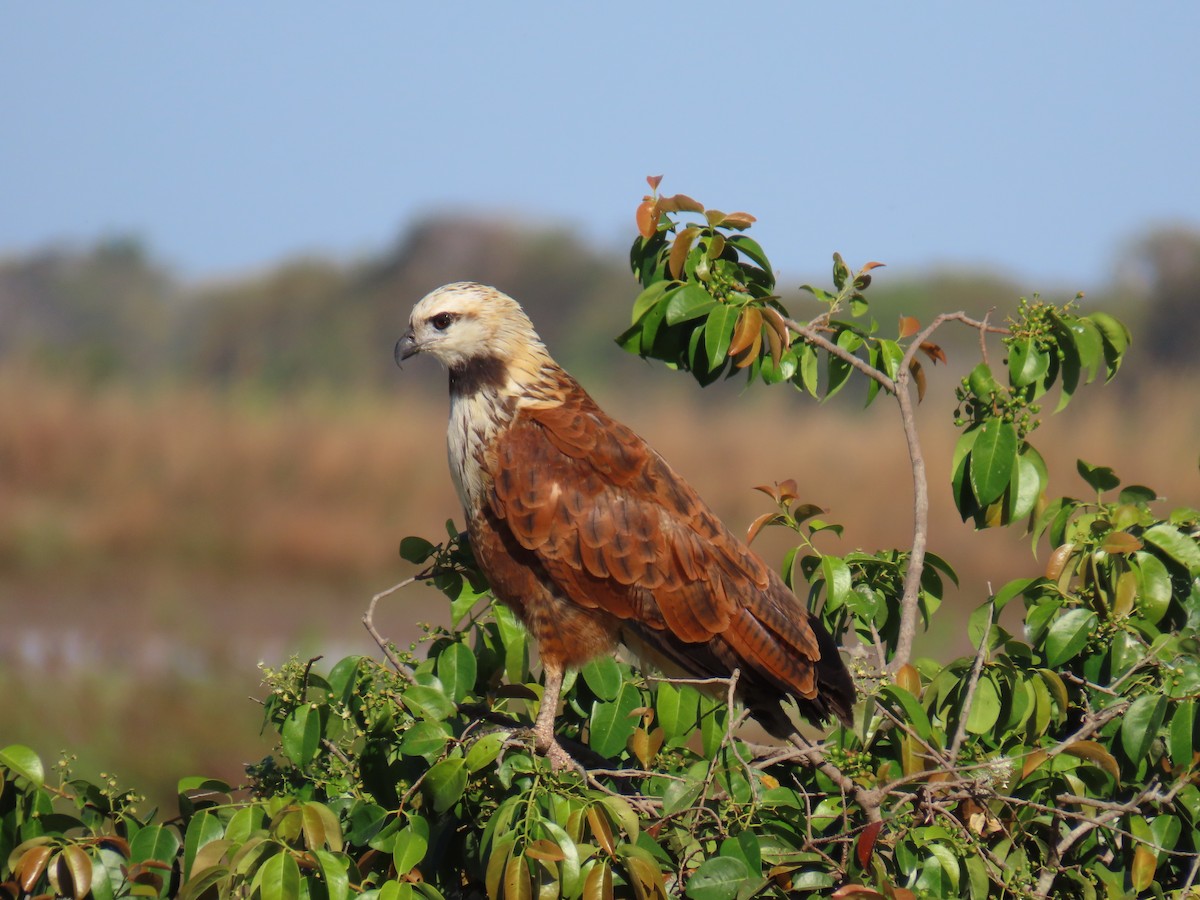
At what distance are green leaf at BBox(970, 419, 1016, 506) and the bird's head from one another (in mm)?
1147

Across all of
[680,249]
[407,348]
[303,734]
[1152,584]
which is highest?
[680,249]

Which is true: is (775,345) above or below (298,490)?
above

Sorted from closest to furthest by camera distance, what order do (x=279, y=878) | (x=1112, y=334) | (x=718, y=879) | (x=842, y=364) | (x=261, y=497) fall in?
1. (x=279, y=878)
2. (x=718, y=879)
3. (x=1112, y=334)
4. (x=842, y=364)
5. (x=261, y=497)

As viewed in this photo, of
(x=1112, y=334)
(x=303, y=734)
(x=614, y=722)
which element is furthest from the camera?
(x=1112, y=334)

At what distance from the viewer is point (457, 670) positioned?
2488mm

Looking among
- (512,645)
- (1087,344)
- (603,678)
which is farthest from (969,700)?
(512,645)

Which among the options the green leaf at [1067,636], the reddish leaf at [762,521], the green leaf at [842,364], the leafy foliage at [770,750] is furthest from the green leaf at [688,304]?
the green leaf at [1067,636]

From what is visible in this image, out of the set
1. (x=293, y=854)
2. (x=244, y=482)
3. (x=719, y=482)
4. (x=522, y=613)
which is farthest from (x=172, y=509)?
(x=293, y=854)

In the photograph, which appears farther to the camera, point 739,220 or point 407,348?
point 407,348

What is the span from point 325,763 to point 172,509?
388 inches

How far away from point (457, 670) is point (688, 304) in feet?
2.85

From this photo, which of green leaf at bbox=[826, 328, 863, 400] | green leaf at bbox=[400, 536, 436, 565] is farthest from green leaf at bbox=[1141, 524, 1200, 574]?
green leaf at bbox=[400, 536, 436, 565]

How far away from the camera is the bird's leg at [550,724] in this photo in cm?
273

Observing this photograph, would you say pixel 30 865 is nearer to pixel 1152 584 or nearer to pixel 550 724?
pixel 550 724
